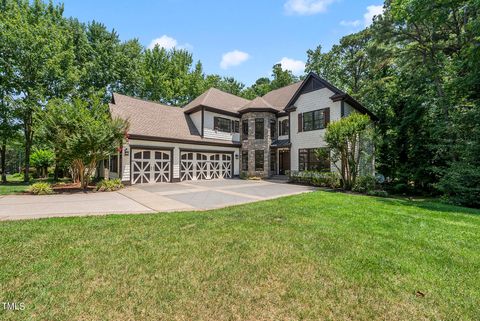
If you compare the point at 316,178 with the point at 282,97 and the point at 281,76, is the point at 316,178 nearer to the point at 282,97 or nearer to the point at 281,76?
the point at 282,97

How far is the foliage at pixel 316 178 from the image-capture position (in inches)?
544

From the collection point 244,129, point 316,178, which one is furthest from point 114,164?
point 316,178

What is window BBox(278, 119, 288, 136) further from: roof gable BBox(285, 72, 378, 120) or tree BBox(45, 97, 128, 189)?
tree BBox(45, 97, 128, 189)

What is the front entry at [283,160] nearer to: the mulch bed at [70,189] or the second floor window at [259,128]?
the second floor window at [259,128]

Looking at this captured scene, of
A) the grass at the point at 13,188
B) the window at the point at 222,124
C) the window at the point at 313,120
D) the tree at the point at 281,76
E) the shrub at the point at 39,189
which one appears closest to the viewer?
the shrub at the point at 39,189

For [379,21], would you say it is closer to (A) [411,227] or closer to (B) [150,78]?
(A) [411,227]

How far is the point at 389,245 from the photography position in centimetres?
437

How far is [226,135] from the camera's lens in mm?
19984

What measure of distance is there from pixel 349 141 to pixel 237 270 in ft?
39.0

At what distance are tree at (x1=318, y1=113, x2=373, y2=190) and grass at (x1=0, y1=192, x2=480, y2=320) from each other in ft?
24.1

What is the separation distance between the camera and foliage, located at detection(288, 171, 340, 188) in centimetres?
1383

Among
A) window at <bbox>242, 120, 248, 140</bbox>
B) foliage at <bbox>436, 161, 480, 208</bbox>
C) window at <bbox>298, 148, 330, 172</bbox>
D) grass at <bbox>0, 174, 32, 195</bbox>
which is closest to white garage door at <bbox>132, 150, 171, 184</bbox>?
A: grass at <bbox>0, 174, 32, 195</bbox>

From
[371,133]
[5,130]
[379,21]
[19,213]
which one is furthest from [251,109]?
[5,130]

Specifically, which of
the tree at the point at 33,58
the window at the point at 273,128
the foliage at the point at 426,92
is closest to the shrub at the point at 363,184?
the foliage at the point at 426,92
